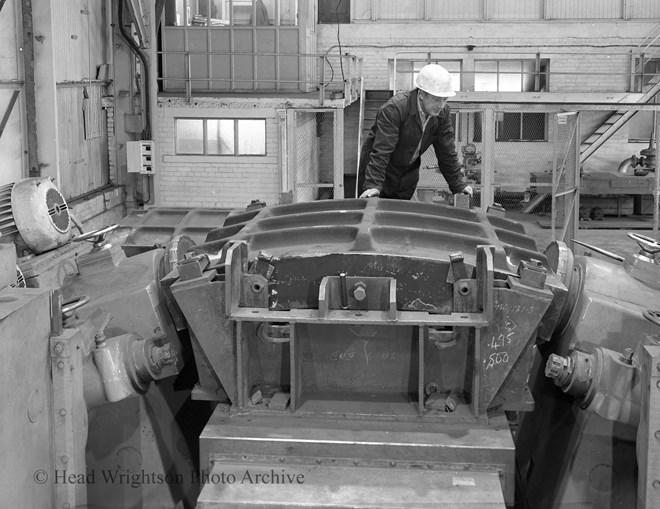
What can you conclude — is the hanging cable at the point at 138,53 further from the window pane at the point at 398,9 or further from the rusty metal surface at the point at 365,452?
the rusty metal surface at the point at 365,452

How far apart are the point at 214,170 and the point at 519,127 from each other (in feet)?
28.5

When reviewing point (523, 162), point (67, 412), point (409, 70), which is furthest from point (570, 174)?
point (67, 412)

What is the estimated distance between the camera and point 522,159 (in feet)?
74.2

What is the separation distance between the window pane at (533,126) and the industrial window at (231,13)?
671 cm

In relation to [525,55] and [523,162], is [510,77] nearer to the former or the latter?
[525,55]

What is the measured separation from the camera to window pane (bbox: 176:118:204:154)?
18.4 m

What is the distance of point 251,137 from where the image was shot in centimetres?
1845

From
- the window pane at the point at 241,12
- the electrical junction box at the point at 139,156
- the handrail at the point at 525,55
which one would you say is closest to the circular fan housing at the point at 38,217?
the electrical junction box at the point at 139,156

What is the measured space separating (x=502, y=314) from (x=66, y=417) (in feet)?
5.75

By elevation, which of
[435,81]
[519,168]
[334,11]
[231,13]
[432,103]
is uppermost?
[334,11]

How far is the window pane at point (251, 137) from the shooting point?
60.4 ft

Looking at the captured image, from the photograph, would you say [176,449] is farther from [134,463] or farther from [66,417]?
[66,417]

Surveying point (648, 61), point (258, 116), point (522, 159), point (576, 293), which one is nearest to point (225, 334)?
point (576, 293)

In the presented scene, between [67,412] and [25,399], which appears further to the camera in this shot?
[67,412]
